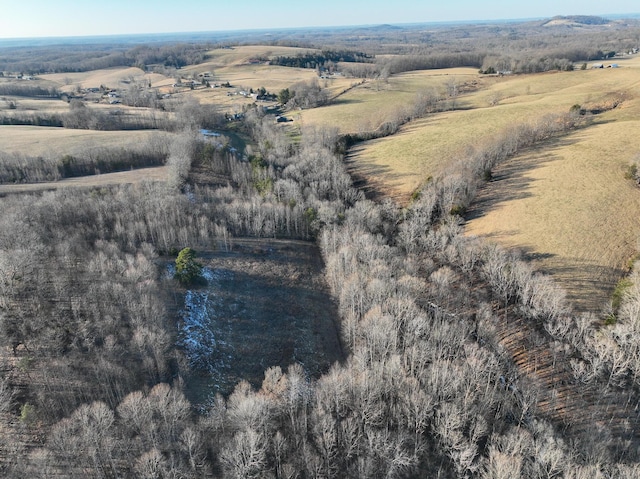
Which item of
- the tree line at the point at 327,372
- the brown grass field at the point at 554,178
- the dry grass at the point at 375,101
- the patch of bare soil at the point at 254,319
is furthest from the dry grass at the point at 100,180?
the dry grass at the point at 375,101

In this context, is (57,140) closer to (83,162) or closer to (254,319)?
(83,162)

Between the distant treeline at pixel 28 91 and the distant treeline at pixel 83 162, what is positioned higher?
the distant treeline at pixel 28 91

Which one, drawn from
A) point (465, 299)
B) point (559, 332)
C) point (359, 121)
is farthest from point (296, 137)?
point (559, 332)

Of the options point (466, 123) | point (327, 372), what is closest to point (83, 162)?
point (327, 372)

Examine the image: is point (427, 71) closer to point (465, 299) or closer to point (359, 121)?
point (359, 121)

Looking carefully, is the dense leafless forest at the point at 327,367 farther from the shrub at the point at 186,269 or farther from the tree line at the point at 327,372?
the shrub at the point at 186,269
